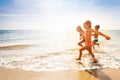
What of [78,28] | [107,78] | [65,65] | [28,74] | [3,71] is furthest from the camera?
[78,28]

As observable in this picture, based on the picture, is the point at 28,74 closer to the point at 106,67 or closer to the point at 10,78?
the point at 10,78

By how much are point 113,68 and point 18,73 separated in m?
3.24

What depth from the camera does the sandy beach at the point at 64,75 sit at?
5203 millimetres

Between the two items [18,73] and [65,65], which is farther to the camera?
[65,65]

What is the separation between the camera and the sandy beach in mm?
5203

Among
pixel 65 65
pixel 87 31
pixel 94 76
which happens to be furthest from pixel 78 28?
pixel 94 76

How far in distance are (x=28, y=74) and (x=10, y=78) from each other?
59 centimetres

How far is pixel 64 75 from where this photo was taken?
18.0 feet

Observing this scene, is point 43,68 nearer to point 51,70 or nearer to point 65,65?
point 51,70

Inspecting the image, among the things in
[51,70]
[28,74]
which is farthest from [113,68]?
[28,74]

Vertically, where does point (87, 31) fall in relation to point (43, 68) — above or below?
above

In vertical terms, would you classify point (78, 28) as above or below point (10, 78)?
above

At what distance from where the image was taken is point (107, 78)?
5.07 m

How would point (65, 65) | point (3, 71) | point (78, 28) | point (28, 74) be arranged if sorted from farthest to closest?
point (78, 28) < point (65, 65) < point (3, 71) < point (28, 74)
